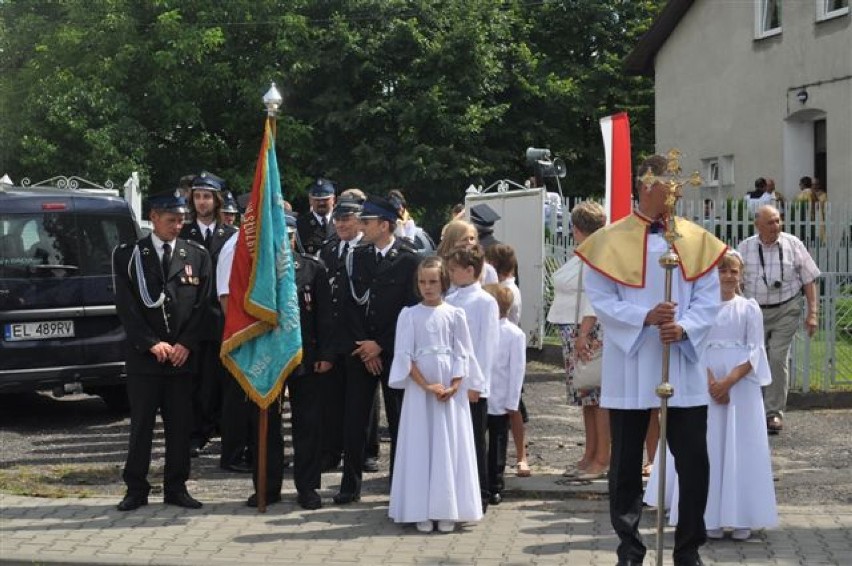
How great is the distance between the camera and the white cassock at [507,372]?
9.37m

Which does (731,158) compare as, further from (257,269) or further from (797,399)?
(257,269)

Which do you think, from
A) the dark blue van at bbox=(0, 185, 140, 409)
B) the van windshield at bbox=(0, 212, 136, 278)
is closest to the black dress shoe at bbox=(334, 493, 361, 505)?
the dark blue van at bbox=(0, 185, 140, 409)

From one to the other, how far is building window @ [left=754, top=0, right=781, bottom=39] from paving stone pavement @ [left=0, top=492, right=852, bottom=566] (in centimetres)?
2330

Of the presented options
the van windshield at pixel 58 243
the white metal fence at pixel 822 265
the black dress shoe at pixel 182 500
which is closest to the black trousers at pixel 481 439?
the black dress shoe at pixel 182 500

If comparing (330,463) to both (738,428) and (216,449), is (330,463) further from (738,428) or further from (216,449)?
(738,428)

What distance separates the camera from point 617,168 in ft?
31.3

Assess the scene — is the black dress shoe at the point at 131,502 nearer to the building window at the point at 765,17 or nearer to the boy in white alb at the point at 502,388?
the boy in white alb at the point at 502,388

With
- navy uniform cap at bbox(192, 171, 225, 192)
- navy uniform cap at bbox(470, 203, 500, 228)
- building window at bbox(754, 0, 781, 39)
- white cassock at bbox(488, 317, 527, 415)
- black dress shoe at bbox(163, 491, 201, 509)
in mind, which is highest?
building window at bbox(754, 0, 781, 39)

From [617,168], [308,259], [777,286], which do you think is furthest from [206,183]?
[777,286]

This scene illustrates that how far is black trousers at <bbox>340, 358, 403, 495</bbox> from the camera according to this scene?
9125 mm

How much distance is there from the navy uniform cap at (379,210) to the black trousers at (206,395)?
2.31 metres

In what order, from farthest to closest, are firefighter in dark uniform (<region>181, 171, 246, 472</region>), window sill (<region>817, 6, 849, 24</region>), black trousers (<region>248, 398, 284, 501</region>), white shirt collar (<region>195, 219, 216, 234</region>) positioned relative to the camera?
window sill (<region>817, 6, 849, 24</region>) < white shirt collar (<region>195, 219, 216, 234</region>) < firefighter in dark uniform (<region>181, 171, 246, 472</region>) < black trousers (<region>248, 398, 284, 501</region>)

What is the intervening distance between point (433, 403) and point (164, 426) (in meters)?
1.80

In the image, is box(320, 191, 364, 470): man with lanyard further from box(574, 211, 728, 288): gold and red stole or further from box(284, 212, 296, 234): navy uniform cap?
box(574, 211, 728, 288): gold and red stole
